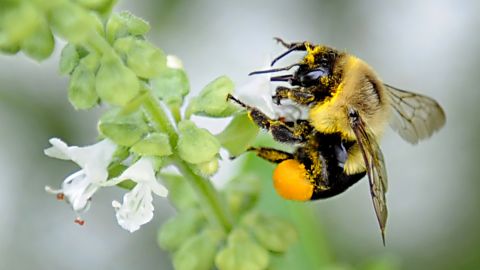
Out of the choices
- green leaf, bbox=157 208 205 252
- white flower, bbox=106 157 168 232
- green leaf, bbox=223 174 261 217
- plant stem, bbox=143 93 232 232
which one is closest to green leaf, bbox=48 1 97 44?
plant stem, bbox=143 93 232 232

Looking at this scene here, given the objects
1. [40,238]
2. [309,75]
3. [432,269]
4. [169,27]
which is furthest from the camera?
[169,27]

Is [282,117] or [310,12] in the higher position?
[282,117]

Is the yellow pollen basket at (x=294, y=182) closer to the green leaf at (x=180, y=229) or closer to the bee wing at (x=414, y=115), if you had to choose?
the green leaf at (x=180, y=229)

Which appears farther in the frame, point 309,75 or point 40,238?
point 40,238

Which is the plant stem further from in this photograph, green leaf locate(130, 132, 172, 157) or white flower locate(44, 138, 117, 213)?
white flower locate(44, 138, 117, 213)

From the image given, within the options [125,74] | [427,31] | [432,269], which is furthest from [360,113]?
[427,31]

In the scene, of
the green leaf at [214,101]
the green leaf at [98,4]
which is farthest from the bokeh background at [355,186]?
the green leaf at [98,4]

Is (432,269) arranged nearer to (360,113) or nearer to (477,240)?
(477,240)
